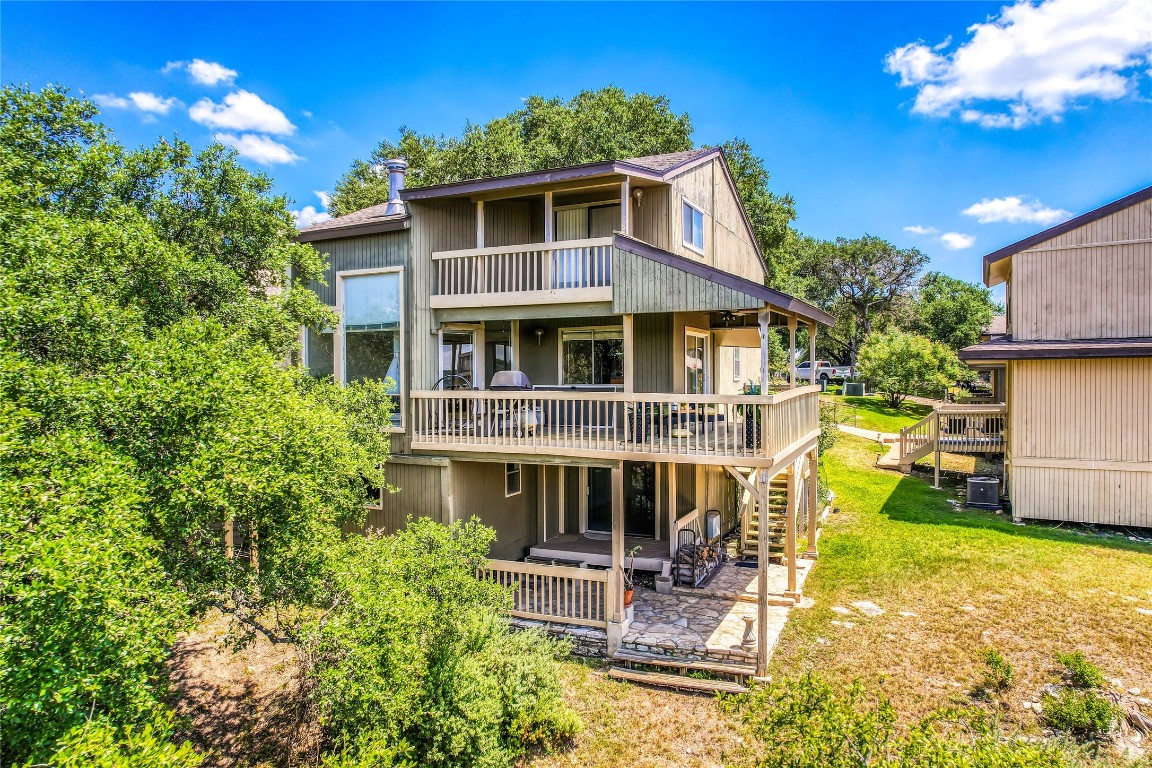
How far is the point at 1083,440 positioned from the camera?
49.9 feet

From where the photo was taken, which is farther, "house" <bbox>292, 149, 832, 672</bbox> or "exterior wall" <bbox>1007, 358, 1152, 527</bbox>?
"exterior wall" <bbox>1007, 358, 1152, 527</bbox>

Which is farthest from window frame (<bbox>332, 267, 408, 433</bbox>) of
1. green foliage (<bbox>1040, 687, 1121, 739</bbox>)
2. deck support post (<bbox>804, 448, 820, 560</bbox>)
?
green foliage (<bbox>1040, 687, 1121, 739</bbox>)

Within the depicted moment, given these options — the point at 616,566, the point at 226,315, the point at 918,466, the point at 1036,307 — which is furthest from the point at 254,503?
the point at 918,466

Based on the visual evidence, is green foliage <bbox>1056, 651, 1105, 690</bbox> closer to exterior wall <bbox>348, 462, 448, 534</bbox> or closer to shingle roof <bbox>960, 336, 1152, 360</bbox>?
shingle roof <bbox>960, 336, 1152, 360</bbox>

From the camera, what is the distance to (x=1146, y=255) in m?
14.7

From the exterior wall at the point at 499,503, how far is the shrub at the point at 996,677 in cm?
919

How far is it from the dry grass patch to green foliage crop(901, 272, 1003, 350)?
49953 millimetres

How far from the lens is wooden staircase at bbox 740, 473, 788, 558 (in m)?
14.5

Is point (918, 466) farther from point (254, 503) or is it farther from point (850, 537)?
point (254, 503)

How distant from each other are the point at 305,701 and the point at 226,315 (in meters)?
6.21

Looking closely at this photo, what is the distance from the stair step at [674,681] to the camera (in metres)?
8.80

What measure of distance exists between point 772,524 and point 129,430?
14037mm

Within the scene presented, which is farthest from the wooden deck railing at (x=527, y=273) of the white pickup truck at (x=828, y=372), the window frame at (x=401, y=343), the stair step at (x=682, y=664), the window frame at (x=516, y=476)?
the white pickup truck at (x=828, y=372)

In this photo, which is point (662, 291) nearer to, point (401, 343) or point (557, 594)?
point (401, 343)
